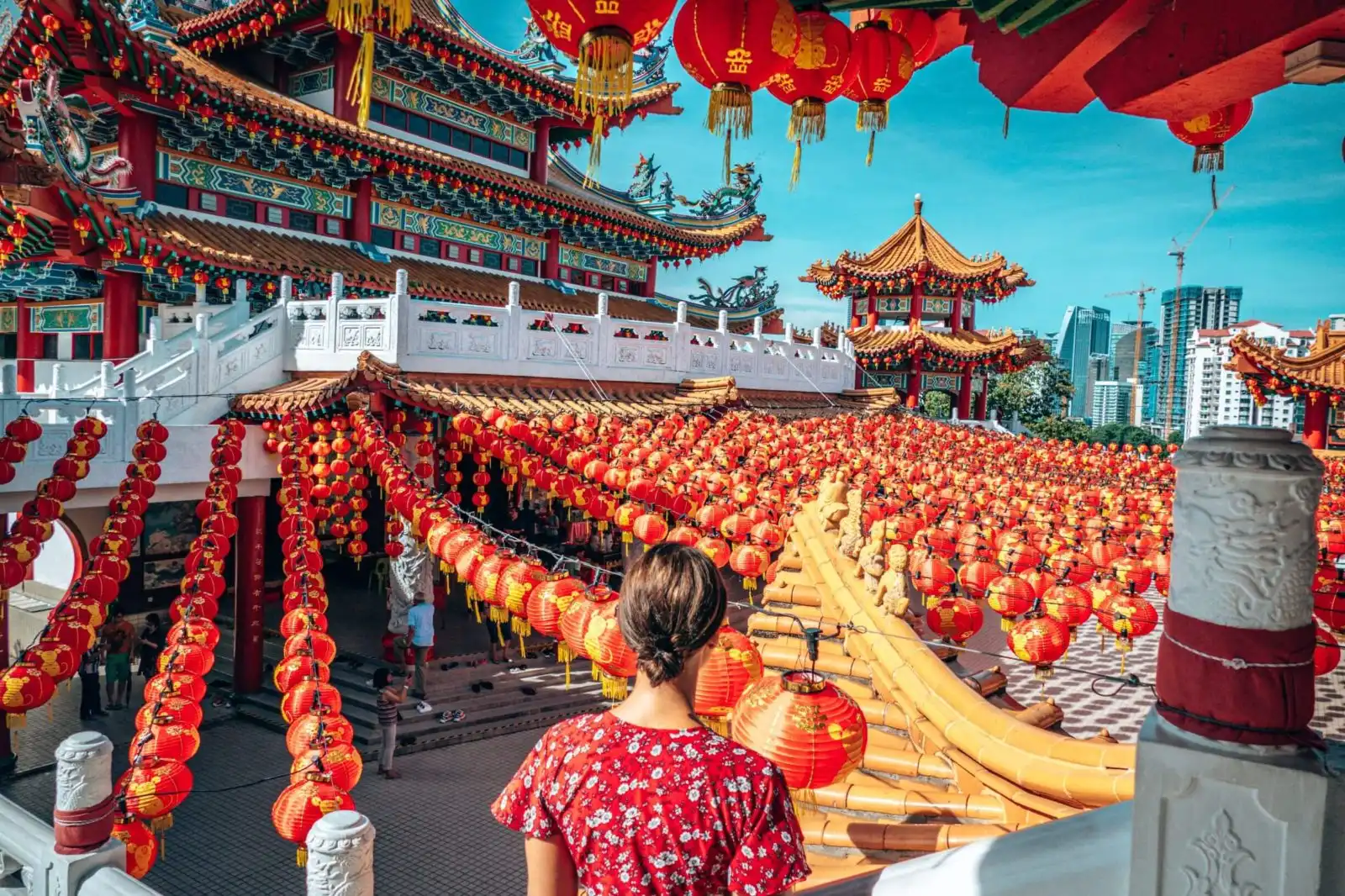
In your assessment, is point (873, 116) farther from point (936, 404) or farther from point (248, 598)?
point (936, 404)

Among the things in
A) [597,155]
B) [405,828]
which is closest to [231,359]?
[405,828]

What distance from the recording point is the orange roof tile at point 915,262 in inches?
1032

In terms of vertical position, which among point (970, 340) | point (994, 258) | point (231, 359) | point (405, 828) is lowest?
point (405, 828)

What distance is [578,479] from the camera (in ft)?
30.8

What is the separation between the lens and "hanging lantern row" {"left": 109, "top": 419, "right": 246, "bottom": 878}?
16.9 feet

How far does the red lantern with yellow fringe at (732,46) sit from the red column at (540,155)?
15.5 m

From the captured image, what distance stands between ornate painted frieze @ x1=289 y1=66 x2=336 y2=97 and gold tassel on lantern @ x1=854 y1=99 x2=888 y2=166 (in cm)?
1331

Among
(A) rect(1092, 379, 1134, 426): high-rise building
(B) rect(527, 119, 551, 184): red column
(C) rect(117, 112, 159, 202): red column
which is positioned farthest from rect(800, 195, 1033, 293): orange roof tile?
(A) rect(1092, 379, 1134, 426): high-rise building

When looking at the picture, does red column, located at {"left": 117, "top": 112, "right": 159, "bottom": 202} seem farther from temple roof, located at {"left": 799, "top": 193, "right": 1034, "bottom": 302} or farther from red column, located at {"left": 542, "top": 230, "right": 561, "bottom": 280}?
temple roof, located at {"left": 799, "top": 193, "right": 1034, "bottom": 302}

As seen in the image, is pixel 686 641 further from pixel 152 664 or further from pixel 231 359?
pixel 152 664

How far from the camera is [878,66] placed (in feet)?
12.8

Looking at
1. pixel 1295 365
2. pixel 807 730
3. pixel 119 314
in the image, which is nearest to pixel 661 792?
pixel 807 730

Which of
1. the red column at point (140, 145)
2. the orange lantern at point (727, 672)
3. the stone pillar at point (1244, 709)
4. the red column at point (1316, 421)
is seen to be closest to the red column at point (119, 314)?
the red column at point (140, 145)

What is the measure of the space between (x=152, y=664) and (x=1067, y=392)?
37.8 meters
